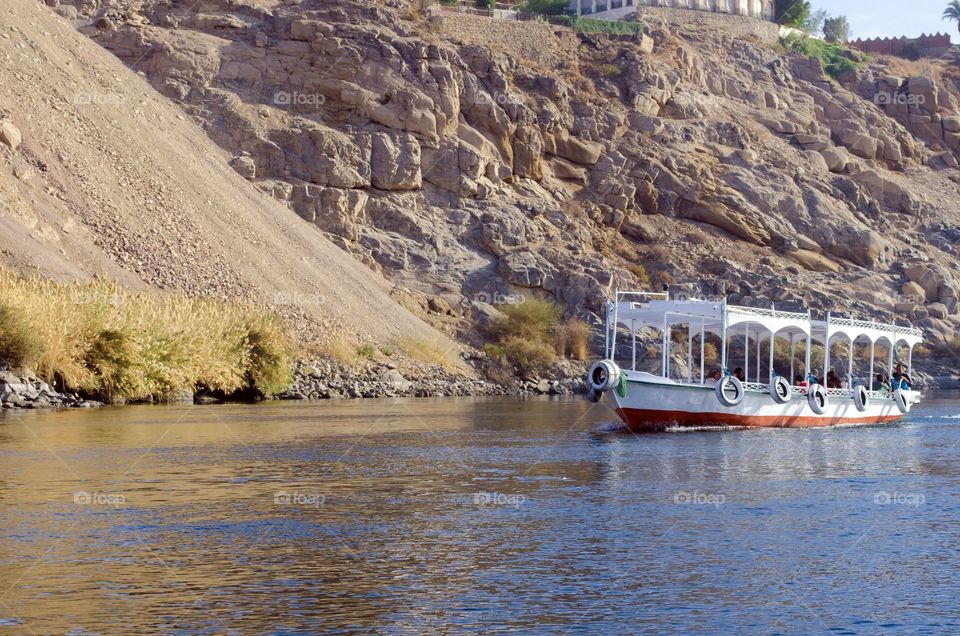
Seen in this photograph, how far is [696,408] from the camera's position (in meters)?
35.5

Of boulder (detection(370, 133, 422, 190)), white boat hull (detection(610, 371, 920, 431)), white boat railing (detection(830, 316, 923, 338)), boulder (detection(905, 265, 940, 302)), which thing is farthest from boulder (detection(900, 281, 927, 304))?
white boat hull (detection(610, 371, 920, 431))

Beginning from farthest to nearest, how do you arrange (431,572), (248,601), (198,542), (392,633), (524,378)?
(524,378) < (198,542) < (431,572) < (248,601) < (392,633)

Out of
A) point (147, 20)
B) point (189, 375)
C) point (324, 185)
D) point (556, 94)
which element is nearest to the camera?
point (189, 375)

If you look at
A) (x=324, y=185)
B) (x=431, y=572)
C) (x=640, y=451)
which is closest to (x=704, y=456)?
(x=640, y=451)

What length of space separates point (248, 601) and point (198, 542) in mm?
3146

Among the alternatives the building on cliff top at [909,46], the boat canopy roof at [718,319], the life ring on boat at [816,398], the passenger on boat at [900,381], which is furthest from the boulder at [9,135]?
the building on cliff top at [909,46]

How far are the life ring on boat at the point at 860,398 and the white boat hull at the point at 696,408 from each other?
3.07 feet

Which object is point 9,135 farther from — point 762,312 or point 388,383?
point 762,312

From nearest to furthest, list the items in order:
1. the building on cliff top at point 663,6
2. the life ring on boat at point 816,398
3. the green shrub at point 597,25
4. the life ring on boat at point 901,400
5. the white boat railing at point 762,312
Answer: the white boat railing at point 762,312 → the life ring on boat at point 816,398 → the life ring on boat at point 901,400 → the green shrub at point 597,25 → the building on cliff top at point 663,6

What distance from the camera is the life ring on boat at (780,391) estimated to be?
37228 mm

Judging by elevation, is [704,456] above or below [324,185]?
below

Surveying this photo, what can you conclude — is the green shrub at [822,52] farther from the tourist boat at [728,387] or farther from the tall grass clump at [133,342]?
the tall grass clump at [133,342]

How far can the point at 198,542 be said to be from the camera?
15.5 meters

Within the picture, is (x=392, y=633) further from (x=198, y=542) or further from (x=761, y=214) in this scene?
(x=761, y=214)
